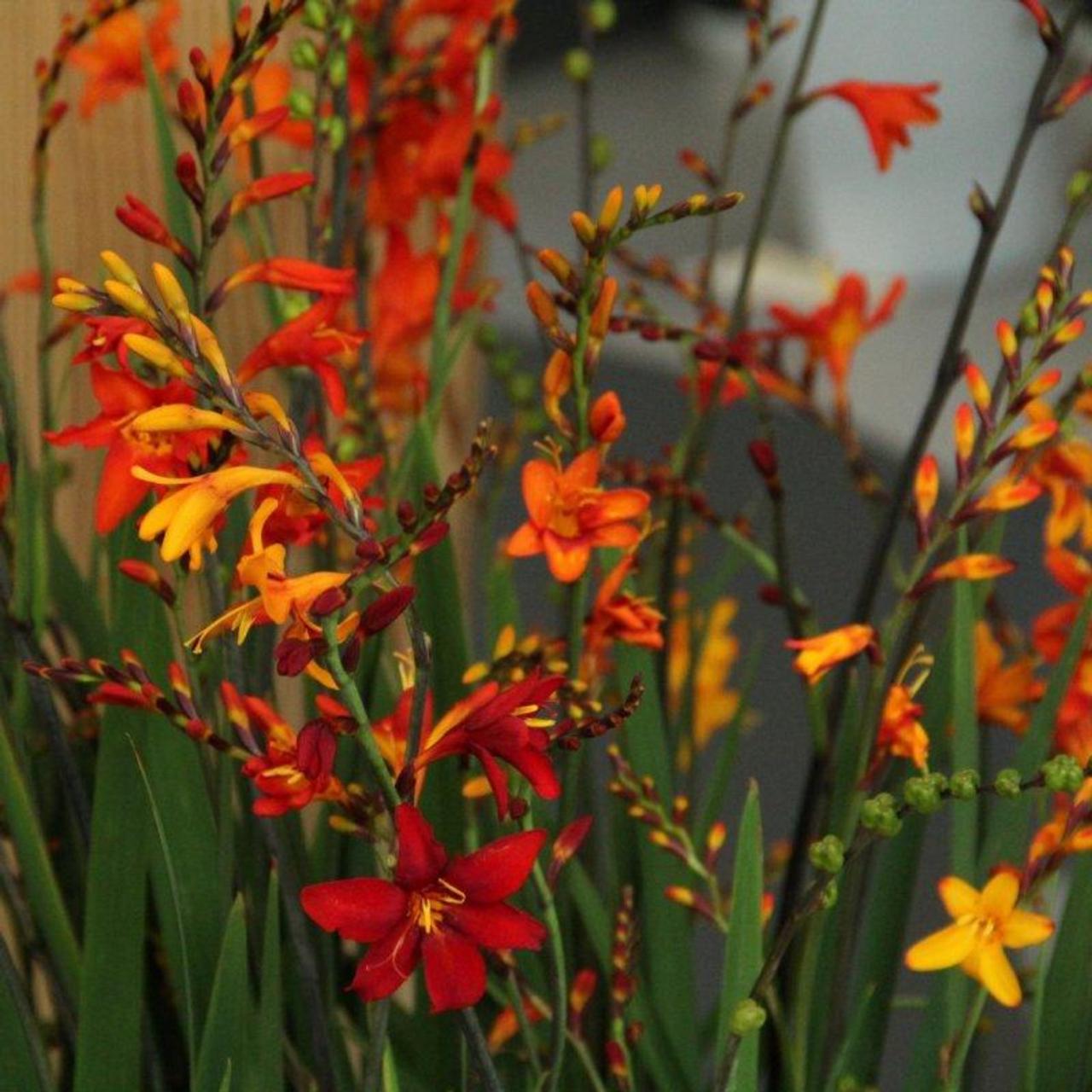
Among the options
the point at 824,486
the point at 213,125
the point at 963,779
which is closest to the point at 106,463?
the point at 213,125

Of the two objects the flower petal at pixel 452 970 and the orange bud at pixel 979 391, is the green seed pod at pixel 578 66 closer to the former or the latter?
the orange bud at pixel 979 391

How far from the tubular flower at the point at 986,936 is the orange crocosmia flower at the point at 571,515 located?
0.32 feet

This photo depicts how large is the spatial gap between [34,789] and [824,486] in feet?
3.53

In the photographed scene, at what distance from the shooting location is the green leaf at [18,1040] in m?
0.39

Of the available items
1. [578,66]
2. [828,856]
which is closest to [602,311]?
[828,856]

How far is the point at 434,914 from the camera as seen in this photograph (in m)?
0.31

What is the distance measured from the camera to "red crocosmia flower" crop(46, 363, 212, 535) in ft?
1.14

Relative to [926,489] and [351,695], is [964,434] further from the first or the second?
[351,695]

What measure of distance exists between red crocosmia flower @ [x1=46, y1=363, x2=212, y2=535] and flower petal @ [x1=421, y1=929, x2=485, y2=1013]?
105 millimetres

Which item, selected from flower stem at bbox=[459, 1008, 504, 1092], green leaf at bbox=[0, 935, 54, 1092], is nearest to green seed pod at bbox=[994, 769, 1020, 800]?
flower stem at bbox=[459, 1008, 504, 1092]

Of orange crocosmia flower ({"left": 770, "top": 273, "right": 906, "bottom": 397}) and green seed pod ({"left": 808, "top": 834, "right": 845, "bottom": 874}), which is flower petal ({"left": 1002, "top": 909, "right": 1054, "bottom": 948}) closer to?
green seed pod ({"left": 808, "top": 834, "right": 845, "bottom": 874})

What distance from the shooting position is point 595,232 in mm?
333

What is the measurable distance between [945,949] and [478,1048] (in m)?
0.09

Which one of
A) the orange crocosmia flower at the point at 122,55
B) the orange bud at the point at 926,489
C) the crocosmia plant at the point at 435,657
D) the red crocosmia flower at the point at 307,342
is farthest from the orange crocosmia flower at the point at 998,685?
the orange crocosmia flower at the point at 122,55
